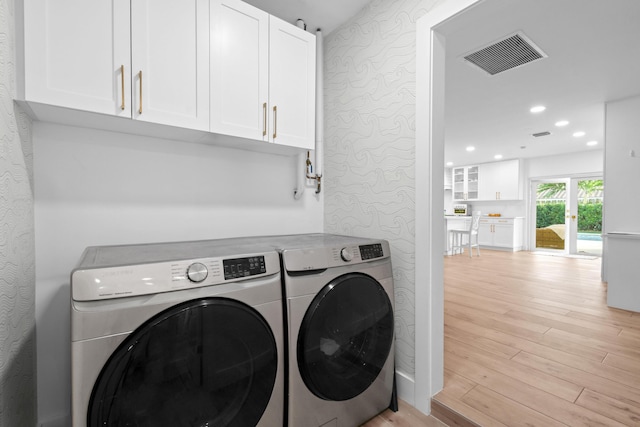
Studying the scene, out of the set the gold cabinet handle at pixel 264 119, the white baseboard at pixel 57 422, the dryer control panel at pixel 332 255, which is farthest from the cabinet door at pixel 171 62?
the white baseboard at pixel 57 422

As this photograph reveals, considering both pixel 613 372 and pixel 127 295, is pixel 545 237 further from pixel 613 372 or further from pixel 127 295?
pixel 127 295

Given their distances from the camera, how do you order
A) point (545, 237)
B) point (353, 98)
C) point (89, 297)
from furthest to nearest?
point (545, 237), point (353, 98), point (89, 297)

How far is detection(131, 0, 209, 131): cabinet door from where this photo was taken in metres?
1.20

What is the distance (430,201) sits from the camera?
4.79 feet

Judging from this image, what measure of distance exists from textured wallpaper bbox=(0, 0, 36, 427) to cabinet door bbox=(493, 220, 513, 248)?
27.7 feet

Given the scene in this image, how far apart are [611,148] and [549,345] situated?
110 inches

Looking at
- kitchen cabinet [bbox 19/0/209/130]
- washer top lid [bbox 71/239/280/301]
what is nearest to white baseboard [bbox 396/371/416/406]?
washer top lid [bbox 71/239/280/301]

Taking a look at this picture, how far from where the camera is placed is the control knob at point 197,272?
36.2 inches

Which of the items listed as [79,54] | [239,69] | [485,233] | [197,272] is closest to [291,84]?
[239,69]

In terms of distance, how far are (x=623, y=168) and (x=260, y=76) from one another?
13.8 feet

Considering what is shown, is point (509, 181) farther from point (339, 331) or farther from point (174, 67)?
point (174, 67)

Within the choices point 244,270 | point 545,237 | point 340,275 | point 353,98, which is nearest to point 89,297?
point 244,270

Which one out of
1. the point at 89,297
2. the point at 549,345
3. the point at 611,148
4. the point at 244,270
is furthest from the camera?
the point at 611,148

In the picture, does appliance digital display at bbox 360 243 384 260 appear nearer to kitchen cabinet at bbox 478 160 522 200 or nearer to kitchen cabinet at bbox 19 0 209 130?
kitchen cabinet at bbox 19 0 209 130
